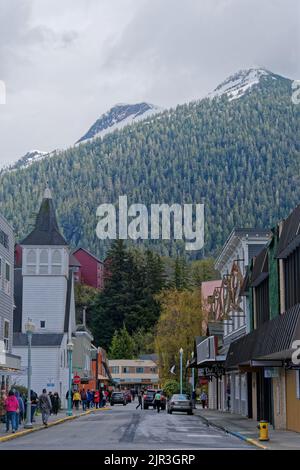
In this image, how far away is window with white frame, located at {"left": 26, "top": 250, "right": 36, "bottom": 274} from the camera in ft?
243

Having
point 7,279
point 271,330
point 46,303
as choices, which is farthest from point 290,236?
point 46,303

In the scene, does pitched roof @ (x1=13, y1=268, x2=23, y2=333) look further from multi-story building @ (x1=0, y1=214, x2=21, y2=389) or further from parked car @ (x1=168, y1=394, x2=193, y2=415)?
multi-story building @ (x1=0, y1=214, x2=21, y2=389)

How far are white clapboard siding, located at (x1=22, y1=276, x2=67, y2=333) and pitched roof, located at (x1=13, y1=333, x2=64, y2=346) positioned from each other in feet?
7.53

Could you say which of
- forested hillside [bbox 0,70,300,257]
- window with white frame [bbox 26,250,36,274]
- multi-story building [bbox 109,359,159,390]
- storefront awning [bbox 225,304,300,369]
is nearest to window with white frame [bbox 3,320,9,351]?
storefront awning [bbox 225,304,300,369]

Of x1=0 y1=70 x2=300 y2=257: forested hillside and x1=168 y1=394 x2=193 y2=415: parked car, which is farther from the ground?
x1=0 y1=70 x2=300 y2=257: forested hillside

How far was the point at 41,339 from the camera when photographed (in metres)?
69.4

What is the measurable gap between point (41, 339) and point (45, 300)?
4883 mm

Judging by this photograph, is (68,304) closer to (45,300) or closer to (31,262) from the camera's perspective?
(45,300)

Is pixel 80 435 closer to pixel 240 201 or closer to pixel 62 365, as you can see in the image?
pixel 62 365

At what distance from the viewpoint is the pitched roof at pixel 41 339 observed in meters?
69.0

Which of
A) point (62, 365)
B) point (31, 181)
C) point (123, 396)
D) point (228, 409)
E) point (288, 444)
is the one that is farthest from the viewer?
point (31, 181)
